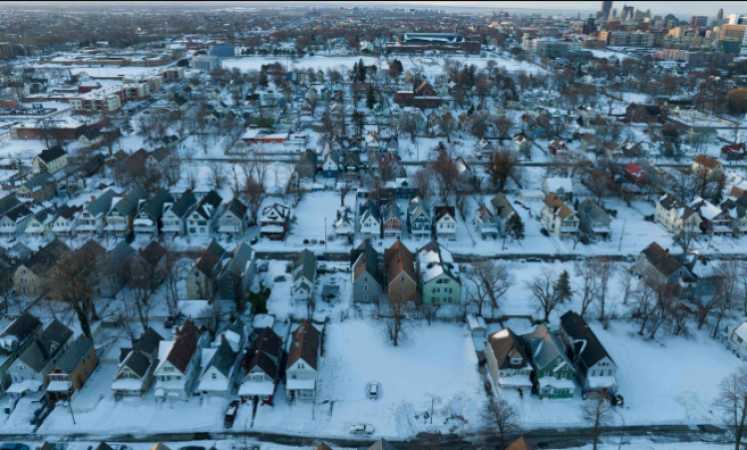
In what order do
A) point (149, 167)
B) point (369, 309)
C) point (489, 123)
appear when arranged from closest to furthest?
point (369, 309), point (149, 167), point (489, 123)

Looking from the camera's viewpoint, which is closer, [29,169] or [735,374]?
[735,374]

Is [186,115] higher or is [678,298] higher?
[186,115]

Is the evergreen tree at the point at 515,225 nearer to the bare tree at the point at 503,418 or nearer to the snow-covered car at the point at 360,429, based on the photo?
the bare tree at the point at 503,418

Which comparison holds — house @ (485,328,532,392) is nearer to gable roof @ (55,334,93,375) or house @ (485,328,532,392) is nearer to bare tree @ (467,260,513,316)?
bare tree @ (467,260,513,316)

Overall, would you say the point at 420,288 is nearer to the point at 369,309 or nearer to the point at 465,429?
the point at 369,309

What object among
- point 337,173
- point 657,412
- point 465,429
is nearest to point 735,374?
point 657,412

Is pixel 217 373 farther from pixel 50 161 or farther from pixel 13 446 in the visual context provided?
pixel 50 161

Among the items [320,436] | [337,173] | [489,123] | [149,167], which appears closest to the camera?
[320,436]

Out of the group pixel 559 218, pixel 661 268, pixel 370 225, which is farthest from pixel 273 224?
pixel 661 268
